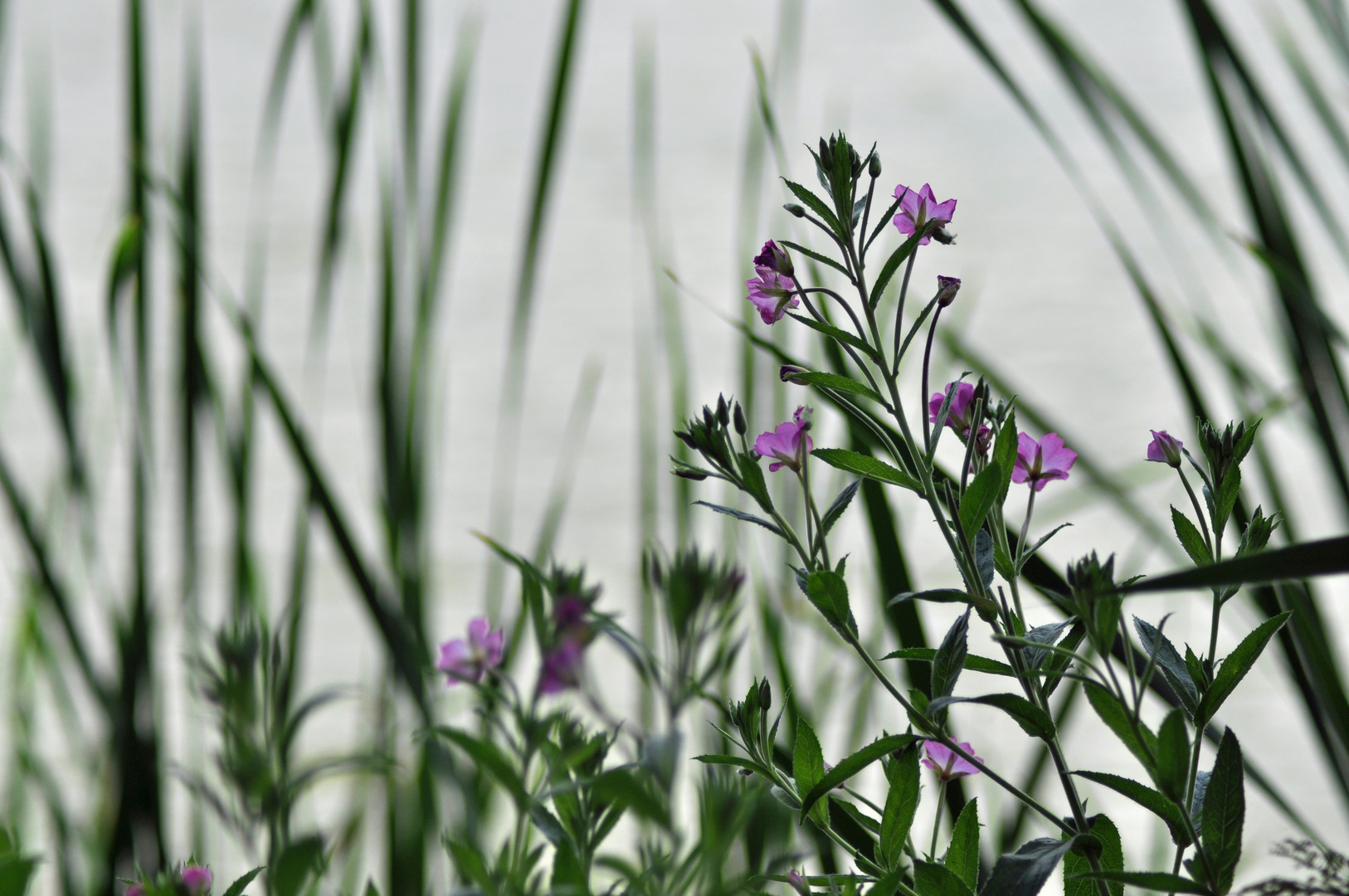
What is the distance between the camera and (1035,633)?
0.21 metres

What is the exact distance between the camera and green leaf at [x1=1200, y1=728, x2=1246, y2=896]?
18 cm

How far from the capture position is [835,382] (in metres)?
0.21

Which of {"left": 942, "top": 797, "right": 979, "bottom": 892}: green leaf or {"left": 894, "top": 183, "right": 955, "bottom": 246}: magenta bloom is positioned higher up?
{"left": 894, "top": 183, "right": 955, "bottom": 246}: magenta bloom

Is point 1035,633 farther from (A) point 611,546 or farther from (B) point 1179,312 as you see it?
(A) point 611,546

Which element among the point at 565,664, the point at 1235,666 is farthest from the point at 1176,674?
the point at 565,664

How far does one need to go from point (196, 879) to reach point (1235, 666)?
0.62 feet

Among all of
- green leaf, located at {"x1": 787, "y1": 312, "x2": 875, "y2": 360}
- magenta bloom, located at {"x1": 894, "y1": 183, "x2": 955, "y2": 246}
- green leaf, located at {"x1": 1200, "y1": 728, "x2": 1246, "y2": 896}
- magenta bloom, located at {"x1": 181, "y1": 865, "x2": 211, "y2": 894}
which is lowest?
magenta bloom, located at {"x1": 181, "y1": 865, "x2": 211, "y2": 894}

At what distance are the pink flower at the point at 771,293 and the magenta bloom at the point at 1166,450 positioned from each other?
76 millimetres

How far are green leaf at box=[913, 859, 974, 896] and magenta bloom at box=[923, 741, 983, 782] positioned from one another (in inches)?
2.1

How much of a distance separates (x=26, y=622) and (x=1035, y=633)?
1.54 feet

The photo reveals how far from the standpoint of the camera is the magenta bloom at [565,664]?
0.15m

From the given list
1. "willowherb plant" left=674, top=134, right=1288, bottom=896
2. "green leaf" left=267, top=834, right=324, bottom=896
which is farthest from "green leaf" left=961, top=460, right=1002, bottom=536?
"green leaf" left=267, top=834, right=324, bottom=896

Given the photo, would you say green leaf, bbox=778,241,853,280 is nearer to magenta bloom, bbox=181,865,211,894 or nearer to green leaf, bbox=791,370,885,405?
green leaf, bbox=791,370,885,405

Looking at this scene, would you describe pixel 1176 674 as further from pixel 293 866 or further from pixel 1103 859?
pixel 293 866
